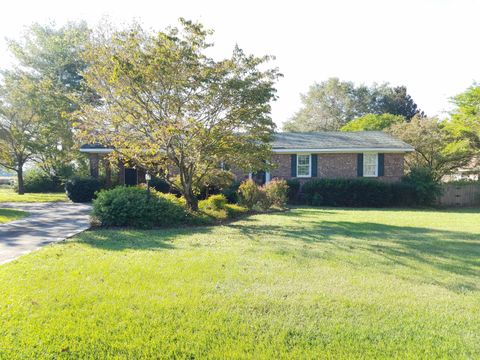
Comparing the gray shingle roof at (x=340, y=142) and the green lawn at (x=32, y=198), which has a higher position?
the gray shingle roof at (x=340, y=142)

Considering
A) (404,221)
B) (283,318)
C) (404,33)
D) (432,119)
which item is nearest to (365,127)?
(432,119)

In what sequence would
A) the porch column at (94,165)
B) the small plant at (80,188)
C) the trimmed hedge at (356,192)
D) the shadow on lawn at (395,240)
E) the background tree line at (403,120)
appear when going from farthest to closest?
the background tree line at (403,120)
the porch column at (94,165)
the small plant at (80,188)
the trimmed hedge at (356,192)
the shadow on lawn at (395,240)

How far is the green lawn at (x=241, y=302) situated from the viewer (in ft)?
9.51

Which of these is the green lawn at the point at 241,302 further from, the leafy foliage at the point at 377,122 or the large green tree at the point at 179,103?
the leafy foliage at the point at 377,122

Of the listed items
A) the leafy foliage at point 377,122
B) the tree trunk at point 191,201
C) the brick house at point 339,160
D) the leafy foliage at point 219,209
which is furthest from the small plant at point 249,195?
the leafy foliage at point 377,122

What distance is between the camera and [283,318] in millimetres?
3387

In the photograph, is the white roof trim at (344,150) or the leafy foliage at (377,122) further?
the leafy foliage at (377,122)

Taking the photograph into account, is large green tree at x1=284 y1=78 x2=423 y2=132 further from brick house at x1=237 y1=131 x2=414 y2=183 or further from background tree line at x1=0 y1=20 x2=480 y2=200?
background tree line at x1=0 y1=20 x2=480 y2=200

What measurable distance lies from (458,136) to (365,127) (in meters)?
11.0

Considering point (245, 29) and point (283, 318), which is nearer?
point (283, 318)

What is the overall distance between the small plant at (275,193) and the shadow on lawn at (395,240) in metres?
3.73

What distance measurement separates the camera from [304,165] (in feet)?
64.3

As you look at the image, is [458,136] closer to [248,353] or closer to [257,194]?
[257,194]

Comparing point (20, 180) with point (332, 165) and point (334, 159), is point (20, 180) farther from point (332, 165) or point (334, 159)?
point (334, 159)
